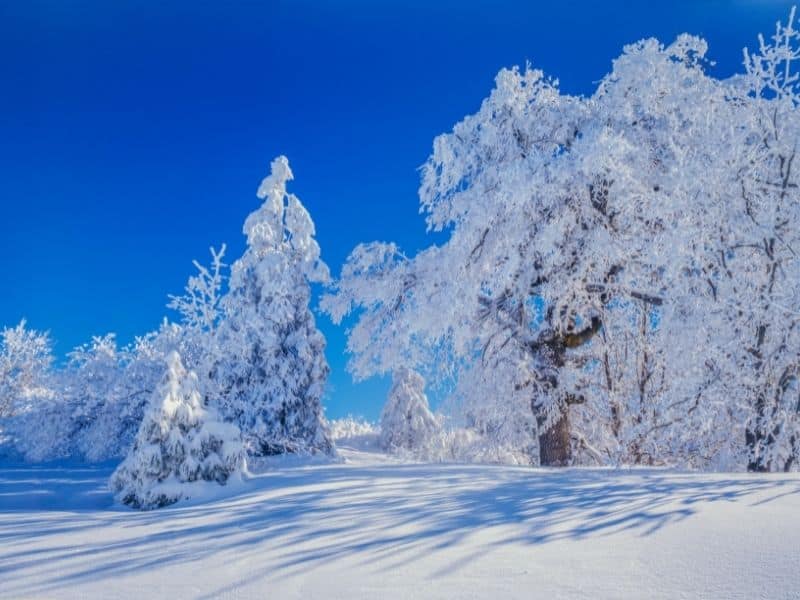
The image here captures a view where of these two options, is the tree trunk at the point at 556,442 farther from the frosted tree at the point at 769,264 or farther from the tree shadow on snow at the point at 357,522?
the tree shadow on snow at the point at 357,522

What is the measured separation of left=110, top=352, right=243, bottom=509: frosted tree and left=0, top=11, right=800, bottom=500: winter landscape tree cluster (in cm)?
3

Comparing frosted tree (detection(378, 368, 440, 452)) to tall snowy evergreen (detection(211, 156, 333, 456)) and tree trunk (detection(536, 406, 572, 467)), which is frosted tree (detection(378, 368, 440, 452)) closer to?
tall snowy evergreen (detection(211, 156, 333, 456))

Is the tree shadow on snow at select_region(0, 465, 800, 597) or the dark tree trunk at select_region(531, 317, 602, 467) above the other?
the dark tree trunk at select_region(531, 317, 602, 467)

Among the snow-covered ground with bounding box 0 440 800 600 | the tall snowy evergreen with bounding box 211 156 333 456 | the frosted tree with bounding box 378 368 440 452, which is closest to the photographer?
the snow-covered ground with bounding box 0 440 800 600

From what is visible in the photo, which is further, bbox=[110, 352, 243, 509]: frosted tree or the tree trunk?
the tree trunk

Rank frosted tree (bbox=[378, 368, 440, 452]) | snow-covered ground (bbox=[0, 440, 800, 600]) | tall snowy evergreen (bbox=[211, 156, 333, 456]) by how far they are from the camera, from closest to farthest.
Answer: snow-covered ground (bbox=[0, 440, 800, 600]) < tall snowy evergreen (bbox=[211, 156, 333, 456]) < frosted tree (bbox=[378, 368, 440, 452])

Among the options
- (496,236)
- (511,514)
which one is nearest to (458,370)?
(496,236)

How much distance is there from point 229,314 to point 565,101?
11029mm

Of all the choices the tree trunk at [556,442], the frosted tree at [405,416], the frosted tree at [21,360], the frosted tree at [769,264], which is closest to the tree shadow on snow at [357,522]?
the frosted tree at [769,264]

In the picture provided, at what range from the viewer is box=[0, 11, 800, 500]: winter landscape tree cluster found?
7492 millimetres

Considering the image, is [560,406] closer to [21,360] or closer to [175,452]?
[175,452]

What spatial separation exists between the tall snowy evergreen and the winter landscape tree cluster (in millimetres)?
→ 1855

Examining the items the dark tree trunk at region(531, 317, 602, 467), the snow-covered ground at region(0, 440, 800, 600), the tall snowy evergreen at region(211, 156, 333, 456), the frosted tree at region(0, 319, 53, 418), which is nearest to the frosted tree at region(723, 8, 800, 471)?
the snow-covered ground at region(0, 440, 800, 600)

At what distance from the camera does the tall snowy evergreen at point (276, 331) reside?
16516 mm
